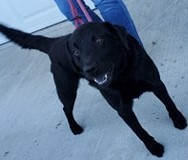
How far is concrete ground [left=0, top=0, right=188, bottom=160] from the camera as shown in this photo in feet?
8.66

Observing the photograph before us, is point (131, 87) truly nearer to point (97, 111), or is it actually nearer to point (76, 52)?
point (76, 52)

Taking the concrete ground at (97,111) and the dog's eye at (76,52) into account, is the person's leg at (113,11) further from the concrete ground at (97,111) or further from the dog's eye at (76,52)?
the dog's eye at (76,52)

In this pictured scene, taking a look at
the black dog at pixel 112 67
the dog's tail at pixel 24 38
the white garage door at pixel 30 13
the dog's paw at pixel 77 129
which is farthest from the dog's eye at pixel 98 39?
the white garage door at pixel 30 13

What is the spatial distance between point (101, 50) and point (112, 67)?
119 millimetres

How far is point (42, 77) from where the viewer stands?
4.04m

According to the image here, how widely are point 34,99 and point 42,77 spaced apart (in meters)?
0.38

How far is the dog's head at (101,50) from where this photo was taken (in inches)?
81.1

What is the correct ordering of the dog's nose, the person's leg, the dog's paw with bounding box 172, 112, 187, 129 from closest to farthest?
1. the dog's nose
2. the dog's paw with bounding box 172, 112, 187, 129
3. the person's leg

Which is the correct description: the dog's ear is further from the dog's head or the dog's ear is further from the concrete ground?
the concrete ground

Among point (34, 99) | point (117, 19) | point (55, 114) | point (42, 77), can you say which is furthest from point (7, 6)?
point (117, 19)

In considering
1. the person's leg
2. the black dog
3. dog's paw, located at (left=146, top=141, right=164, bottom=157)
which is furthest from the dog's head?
the person's leg

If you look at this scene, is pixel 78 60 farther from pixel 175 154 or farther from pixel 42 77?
pixel 42 77

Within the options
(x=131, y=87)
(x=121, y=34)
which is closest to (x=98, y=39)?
→ (x=121, y=34)

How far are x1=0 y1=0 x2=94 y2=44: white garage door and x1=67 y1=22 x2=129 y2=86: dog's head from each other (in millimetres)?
3027
